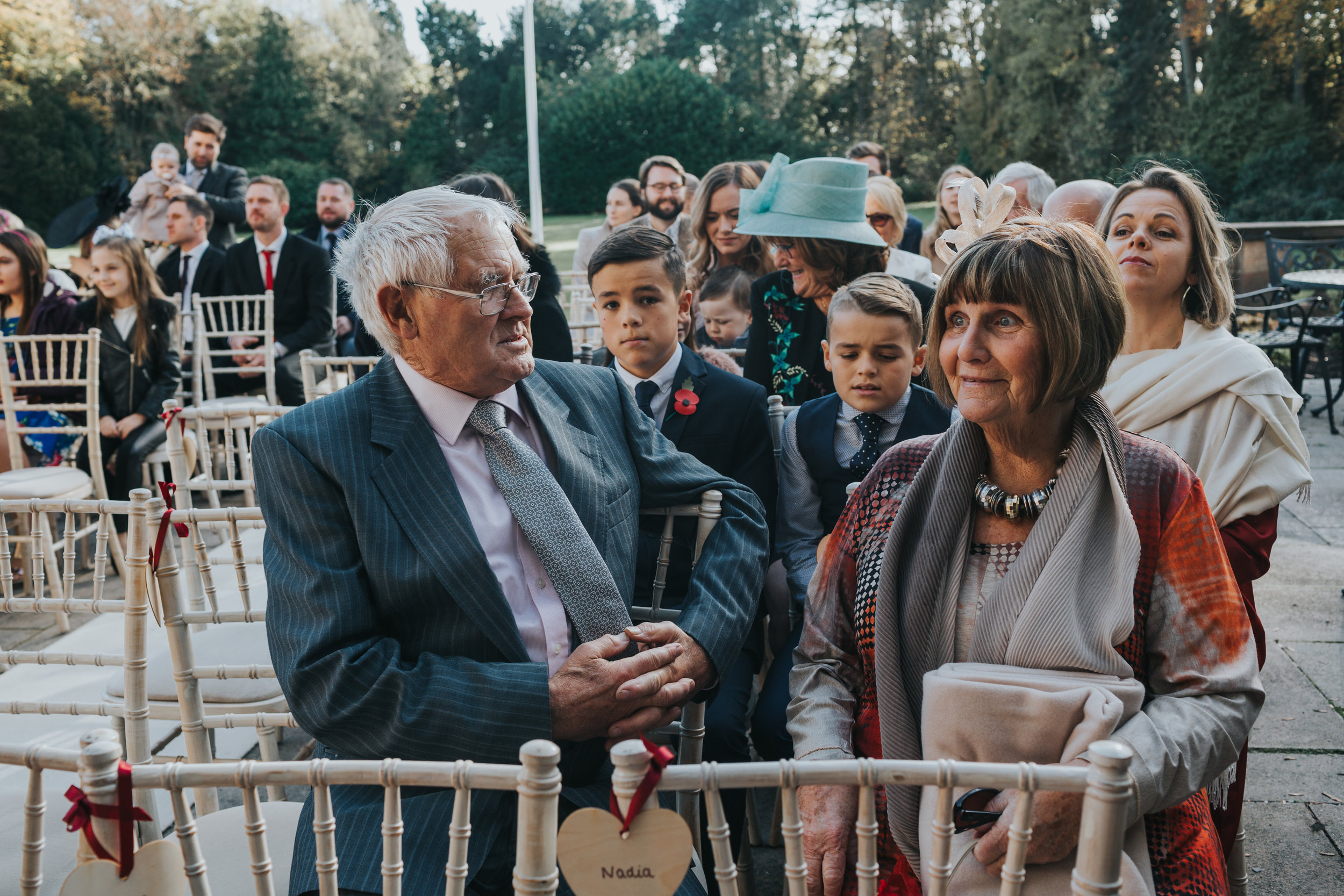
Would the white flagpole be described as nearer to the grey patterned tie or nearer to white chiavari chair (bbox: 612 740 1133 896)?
the grey patterned tie

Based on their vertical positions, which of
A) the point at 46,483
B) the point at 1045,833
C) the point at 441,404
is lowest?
the point at 46,483

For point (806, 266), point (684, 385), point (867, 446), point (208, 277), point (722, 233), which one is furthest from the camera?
point (208, 277)

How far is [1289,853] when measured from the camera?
237 cm

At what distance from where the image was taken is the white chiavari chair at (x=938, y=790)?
94 centimetres

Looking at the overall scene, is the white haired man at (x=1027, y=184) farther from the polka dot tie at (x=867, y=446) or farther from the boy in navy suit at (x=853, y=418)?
the polka dot tie at (x=867, y=446)

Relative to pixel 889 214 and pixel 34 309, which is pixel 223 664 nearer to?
pixel 889 214

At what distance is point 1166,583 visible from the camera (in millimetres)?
1494

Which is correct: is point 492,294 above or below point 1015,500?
above

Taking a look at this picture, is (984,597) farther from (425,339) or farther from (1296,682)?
(1296,682)

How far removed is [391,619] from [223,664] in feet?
3.35

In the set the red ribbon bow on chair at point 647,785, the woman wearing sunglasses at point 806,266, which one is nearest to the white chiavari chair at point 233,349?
the woman wearing sunglasses at point 806,266

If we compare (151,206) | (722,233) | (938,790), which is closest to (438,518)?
(938,790)

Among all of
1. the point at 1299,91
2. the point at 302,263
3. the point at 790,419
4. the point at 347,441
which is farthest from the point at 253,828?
the point at 1299,91

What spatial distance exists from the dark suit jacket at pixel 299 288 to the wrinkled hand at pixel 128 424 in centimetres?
153
